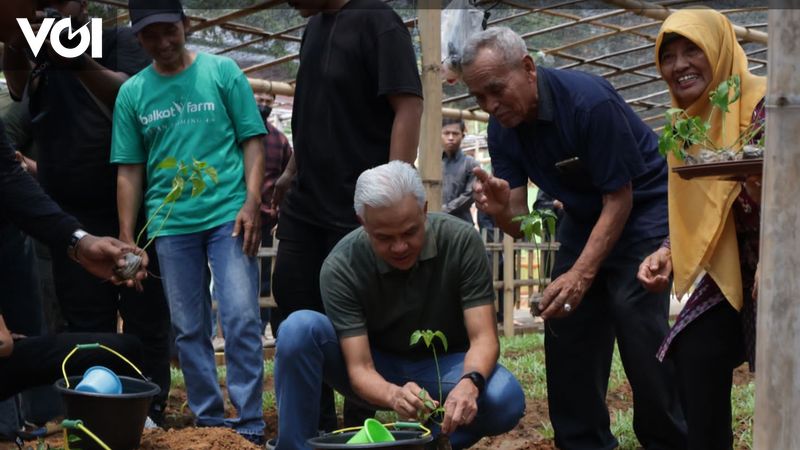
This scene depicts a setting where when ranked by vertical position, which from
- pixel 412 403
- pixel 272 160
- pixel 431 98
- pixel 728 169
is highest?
pixel 431 98

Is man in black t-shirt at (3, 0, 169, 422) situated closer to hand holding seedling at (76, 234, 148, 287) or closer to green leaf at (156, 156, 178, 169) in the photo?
green leaf at (156, 156, 178, 169)

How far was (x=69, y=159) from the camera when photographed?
4.47m

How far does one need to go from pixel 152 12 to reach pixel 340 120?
2.91ft

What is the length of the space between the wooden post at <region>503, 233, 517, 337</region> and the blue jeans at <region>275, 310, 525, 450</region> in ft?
21.7

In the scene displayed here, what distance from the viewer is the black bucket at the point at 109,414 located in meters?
3.22

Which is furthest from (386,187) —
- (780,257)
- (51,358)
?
→ (780,257)

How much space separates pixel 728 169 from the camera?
2.34m

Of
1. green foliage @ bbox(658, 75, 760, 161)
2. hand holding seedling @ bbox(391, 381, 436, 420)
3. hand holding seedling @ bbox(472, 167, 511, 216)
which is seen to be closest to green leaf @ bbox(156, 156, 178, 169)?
hand holding seedling @ bbox(472, 167, 511, 216)

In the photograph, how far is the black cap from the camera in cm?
421

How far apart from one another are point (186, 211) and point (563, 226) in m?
1.49

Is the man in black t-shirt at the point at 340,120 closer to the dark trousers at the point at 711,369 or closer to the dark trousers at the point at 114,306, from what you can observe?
the dark trousers at the point at 114,306

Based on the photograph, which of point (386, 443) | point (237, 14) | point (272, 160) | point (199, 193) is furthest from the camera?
point (237, 14)

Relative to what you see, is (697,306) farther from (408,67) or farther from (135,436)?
(135,436)

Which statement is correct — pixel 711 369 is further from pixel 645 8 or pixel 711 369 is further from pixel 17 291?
pixel 645 8
